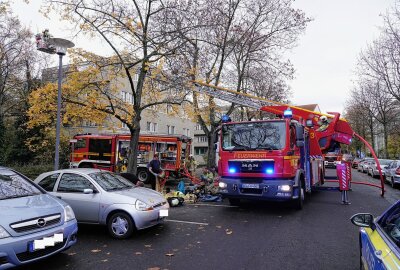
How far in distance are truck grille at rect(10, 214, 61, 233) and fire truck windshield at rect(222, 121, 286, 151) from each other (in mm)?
5842

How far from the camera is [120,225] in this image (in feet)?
22.4

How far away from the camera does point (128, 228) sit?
674 centimetres

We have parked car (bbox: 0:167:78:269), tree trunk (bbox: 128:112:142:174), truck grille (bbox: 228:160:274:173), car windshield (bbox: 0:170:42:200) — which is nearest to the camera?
parked car (bbox: 0:167:78:269)

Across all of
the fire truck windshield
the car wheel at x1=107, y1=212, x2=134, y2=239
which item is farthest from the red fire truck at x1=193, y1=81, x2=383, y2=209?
the car wheel at x1=107, y1=212, x2=134, y2=239

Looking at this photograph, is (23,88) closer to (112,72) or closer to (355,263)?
(112,72)

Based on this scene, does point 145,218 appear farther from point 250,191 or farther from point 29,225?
point 250,191

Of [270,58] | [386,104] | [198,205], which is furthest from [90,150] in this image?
[386,104]

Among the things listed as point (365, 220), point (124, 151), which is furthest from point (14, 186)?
point (124, 151)

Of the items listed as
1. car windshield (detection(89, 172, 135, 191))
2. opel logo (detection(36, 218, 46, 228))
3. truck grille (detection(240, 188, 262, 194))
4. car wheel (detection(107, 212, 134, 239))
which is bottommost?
car wheel (detection(107, 212, 134, 239))

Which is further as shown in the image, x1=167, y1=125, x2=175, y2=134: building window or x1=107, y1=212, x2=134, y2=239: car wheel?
x1=167, y1=125, x2=175, y2=134: building window

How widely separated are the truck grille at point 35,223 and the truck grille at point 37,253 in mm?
305

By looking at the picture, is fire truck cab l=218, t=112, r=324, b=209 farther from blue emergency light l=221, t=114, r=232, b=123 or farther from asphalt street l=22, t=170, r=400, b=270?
asphalt street l=22, t=170, r=400, b=270

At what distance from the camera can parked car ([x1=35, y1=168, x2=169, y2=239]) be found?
675cm

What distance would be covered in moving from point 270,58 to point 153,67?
12.0 metres
